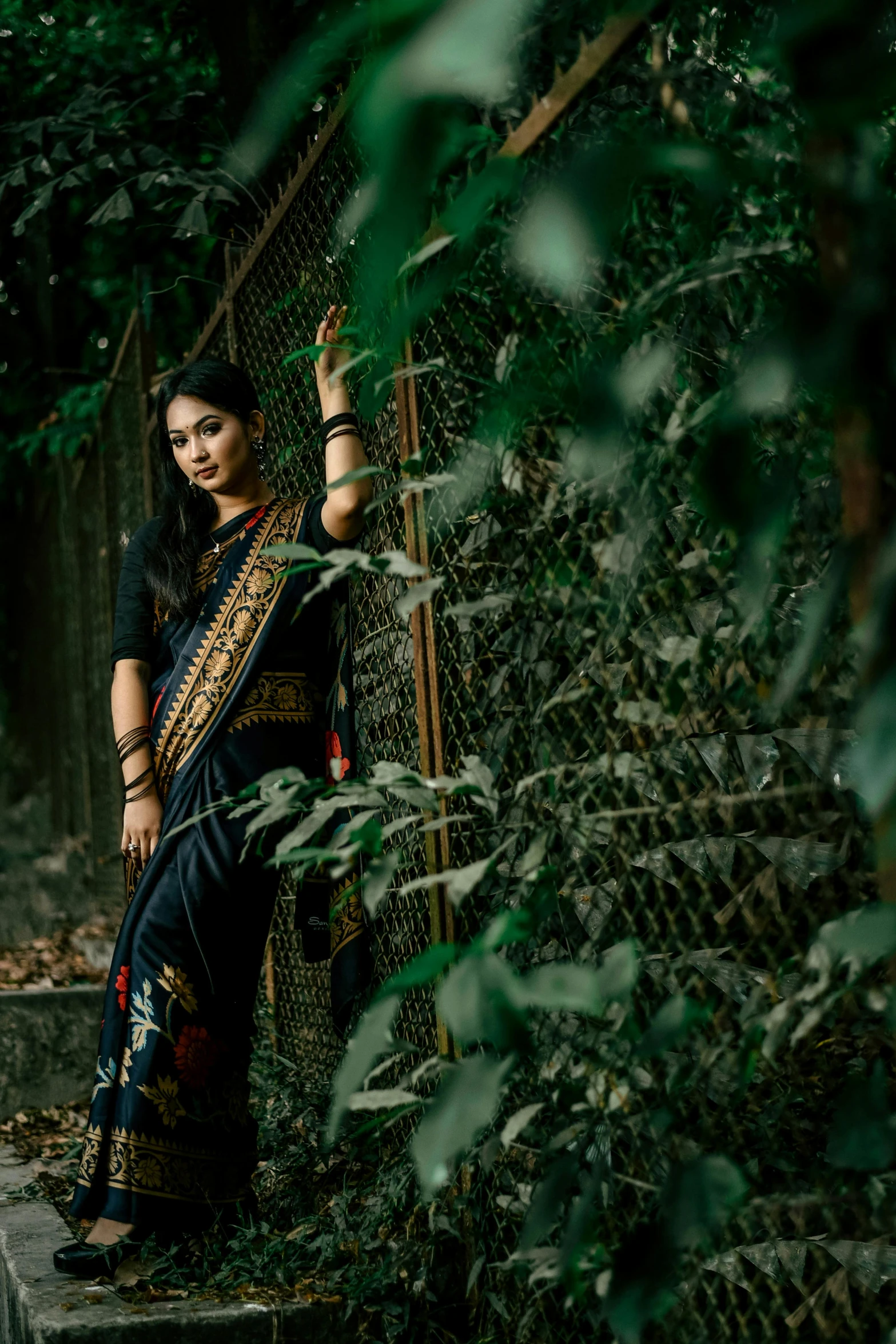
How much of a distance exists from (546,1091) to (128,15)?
692 centimetres

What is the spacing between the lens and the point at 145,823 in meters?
2.84

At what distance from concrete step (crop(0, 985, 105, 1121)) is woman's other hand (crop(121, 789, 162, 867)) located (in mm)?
2142

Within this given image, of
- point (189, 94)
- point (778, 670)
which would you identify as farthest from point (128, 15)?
point (778, 670)

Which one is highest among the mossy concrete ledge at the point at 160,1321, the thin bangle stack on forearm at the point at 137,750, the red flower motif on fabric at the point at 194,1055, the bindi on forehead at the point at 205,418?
the bindi on forehead at the point at 205,418

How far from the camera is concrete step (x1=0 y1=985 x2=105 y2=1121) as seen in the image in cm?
464

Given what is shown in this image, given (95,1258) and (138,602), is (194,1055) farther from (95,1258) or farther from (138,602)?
(138,602)

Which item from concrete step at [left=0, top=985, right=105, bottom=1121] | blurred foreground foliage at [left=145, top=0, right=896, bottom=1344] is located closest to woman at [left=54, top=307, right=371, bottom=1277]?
blurred foreground foliage at [left=145, top=0, right=896, bottom=1344]

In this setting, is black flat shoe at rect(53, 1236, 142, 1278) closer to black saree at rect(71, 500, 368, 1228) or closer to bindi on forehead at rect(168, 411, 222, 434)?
black saree at rect(71, 500, 368, 1228)

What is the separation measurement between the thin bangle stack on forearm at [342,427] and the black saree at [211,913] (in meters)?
0.18

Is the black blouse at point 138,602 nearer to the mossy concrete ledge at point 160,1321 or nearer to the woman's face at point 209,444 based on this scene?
the woman's face at point 209,444

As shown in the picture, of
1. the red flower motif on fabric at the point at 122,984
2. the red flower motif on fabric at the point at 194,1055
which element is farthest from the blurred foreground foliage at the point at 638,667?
the red flower motif on fabric at the point at 122,984

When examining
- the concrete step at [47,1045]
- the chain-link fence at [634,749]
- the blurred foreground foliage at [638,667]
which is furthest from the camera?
the concrete step at [47,1045]

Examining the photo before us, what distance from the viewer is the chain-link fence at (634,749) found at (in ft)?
4.97

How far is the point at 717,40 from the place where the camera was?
1494 mm
